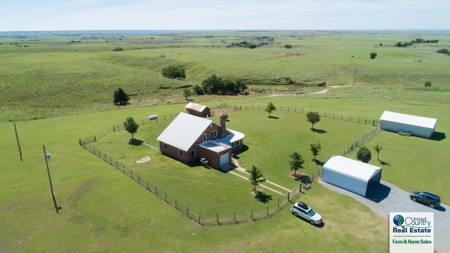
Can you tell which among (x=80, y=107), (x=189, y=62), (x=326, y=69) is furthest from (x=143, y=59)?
(x=326, y=69)

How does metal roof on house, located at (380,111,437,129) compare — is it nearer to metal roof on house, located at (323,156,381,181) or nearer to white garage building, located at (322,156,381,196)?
white garage building, located at (322,156,381,196)

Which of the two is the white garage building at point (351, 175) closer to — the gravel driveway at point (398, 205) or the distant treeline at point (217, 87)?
the gravel driveway at point (398, 205)

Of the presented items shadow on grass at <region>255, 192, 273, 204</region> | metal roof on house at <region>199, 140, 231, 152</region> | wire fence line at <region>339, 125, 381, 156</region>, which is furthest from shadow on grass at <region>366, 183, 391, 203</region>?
metal roof on house at <region>199, 140, 231, 152</region>

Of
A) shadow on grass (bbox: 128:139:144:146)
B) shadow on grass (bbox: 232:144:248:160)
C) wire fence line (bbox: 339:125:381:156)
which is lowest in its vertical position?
shadow on grass (bbox: 232:144:248:160)

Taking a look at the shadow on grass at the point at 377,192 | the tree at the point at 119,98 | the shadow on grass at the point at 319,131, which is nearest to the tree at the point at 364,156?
the shadow on grass at the point at 377,192

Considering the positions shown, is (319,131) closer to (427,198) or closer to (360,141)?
(360,141)

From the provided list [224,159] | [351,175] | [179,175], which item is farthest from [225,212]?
[351,175]

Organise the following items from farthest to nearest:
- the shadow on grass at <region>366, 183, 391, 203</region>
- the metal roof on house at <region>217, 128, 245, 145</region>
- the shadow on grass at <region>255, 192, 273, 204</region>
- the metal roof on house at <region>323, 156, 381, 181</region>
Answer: the metal roof on house at <region>217, 128, 245, 145</region>
the metal roof on house at <region>323, 156, 381, 181</region>
the shadow on grass at <region>366, 183, 391, 203</region>
the shadow on grass at <region>255, 192, 273, 204</region>
